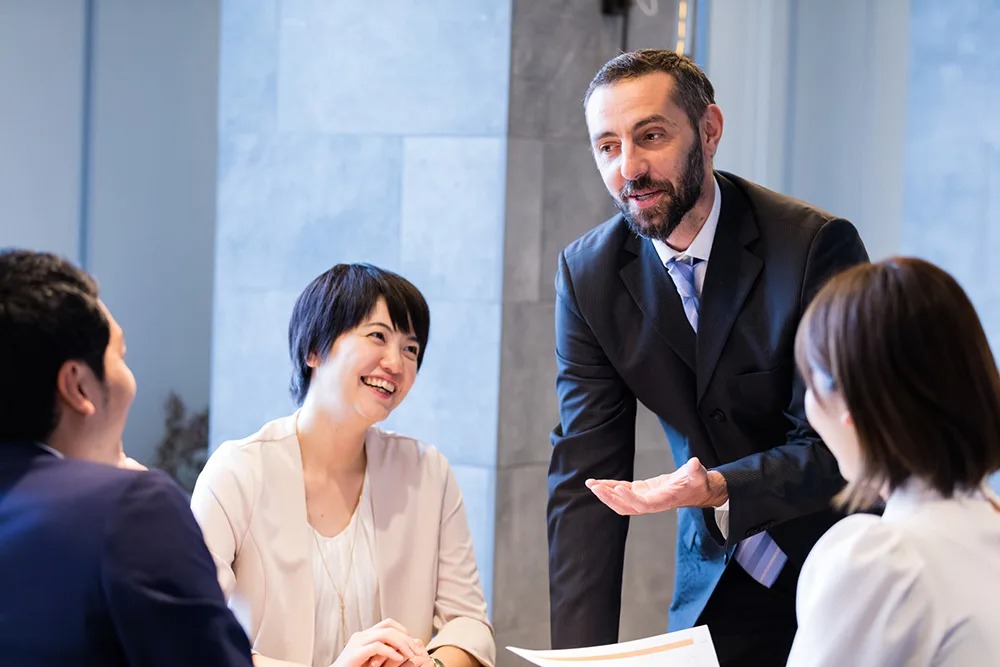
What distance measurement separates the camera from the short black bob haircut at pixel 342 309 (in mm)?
2615

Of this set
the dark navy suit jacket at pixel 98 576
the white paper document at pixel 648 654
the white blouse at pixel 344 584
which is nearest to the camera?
the dark navy suit jacket at pixel 98 576

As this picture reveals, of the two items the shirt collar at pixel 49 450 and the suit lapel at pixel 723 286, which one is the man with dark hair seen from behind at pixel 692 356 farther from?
the shirt collar at pixel 49 450

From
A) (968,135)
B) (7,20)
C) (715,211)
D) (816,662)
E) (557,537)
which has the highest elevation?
(7,20)

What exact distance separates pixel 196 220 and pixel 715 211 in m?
3.69

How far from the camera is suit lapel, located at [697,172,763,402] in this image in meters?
2.28

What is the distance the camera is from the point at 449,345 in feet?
12.7

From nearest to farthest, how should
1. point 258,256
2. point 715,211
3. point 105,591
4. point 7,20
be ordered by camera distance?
point 105,591, point 715,211, point 258,256, point 7,20

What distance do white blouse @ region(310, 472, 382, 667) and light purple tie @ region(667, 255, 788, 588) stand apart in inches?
29.7

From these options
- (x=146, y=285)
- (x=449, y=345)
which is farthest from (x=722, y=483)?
(x=146, y=285)

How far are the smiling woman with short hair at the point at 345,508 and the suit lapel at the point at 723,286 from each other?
2.15 feet

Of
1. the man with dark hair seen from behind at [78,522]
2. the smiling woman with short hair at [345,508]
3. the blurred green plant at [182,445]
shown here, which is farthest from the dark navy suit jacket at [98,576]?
the blurred green plant at [182,445]

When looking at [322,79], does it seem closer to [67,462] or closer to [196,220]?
[196,220]

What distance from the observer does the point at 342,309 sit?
262 cm

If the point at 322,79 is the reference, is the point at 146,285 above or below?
below
